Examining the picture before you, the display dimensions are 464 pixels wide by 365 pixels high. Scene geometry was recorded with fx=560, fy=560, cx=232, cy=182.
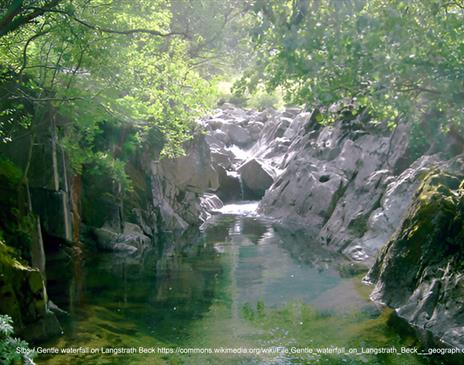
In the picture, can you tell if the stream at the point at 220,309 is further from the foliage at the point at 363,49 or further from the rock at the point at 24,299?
the foliage at the point at 363,49

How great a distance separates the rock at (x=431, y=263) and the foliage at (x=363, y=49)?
3.02m

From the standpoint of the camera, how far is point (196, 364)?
10.9 meters

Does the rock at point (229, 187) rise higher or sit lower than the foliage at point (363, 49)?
lower

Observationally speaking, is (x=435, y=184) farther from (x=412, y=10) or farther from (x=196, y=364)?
(x=196, y=364)

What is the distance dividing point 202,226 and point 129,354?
22.1 metres

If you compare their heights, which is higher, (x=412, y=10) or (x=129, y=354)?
(x=412, y=10)

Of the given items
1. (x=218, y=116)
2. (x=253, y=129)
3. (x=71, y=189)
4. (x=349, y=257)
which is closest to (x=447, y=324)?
(x=349, y=257)

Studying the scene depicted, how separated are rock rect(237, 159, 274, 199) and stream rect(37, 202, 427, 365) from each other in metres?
18.1

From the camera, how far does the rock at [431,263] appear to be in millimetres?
12133

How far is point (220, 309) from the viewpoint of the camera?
49.4 ft

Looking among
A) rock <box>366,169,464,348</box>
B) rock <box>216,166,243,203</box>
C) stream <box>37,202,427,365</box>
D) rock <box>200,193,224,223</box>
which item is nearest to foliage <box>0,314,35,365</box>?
stream <box>37,202,427,365</box>

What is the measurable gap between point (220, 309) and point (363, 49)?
7786 mm

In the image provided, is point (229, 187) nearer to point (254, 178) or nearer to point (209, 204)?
point (254, 178)

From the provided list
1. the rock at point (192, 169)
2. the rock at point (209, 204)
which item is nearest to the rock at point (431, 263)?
the rock at point (192, 169)
